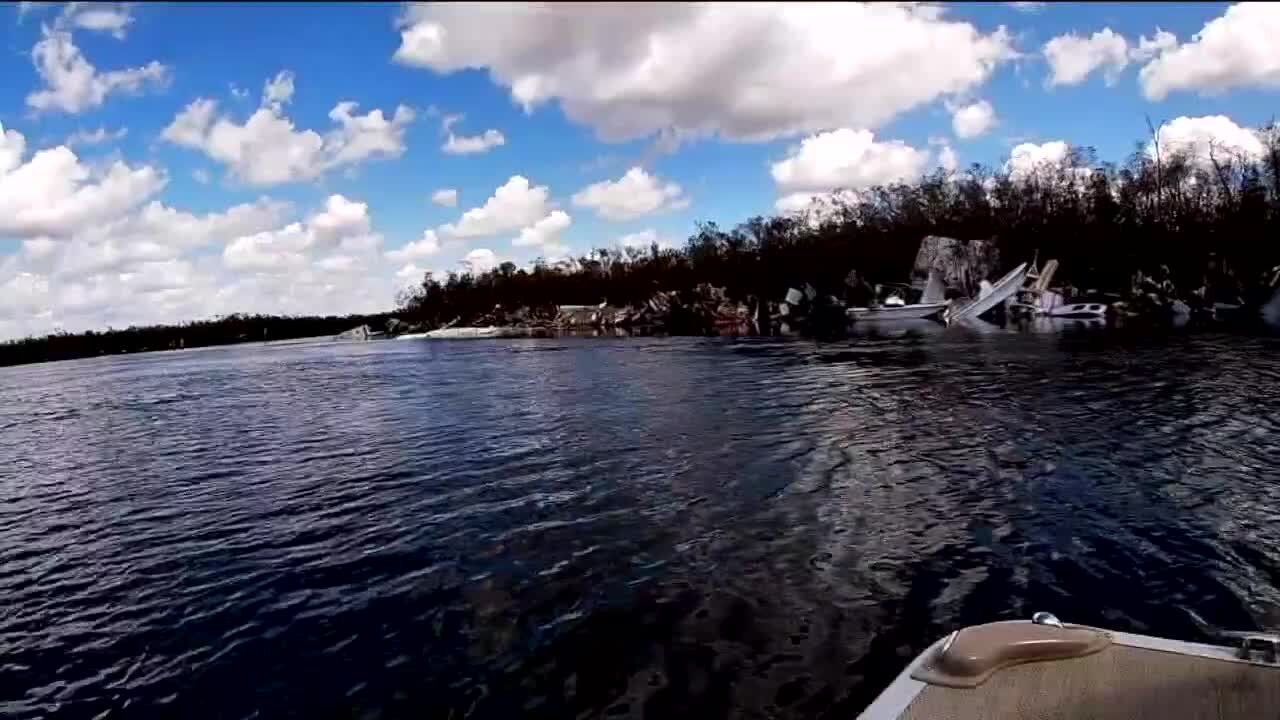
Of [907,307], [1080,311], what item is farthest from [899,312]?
[1080,311]

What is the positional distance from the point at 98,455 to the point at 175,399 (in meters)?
17.4

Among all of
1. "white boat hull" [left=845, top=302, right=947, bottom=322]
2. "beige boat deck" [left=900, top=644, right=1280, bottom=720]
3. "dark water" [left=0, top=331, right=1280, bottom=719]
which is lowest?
"dark water" [left=0, top=331, right=1280, bottom=719]

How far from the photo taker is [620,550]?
1137 centimetres

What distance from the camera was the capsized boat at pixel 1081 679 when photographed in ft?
17.4

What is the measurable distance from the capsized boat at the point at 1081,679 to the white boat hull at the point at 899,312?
80.1m

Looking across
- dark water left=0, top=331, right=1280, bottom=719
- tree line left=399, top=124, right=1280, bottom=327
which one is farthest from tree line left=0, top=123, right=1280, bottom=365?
dark water left=0, top=331, right=1280, bottom=719

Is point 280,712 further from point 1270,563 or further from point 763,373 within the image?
point 763,373

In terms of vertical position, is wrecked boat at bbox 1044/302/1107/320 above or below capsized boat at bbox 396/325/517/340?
below

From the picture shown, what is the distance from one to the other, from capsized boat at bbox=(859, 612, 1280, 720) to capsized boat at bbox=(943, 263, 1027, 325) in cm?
7477

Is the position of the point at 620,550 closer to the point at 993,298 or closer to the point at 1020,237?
the point at 993,298

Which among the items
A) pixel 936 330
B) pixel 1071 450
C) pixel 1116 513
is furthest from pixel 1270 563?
pixel 936 330

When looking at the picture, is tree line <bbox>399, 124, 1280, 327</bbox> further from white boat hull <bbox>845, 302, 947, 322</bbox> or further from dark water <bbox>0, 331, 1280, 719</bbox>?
dark water <bbox>0, 331, 1280, 719</bbox>

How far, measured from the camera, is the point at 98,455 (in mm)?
22516

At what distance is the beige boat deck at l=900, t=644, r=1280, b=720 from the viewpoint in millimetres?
5223
